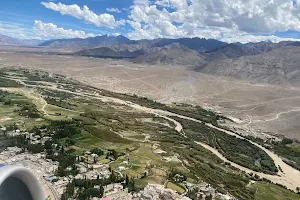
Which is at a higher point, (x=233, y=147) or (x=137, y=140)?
(x=137, y=140)

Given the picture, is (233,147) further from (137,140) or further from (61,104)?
(61,104)

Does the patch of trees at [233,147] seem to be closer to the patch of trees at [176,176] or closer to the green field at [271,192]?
the green field at [271,192]

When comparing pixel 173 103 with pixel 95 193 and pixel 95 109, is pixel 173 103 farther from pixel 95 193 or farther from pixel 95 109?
pixel 95 193

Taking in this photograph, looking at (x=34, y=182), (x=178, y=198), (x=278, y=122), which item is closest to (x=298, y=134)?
(x=278, y=122)

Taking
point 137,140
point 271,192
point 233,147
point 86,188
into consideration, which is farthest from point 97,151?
point 233,147

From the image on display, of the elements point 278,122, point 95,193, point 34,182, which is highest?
point 34,182

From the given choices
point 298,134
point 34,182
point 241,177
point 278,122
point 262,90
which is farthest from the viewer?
point 262,90

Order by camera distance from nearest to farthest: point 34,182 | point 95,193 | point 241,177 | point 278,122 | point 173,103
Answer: point 34,182, point 95,193, point 241,177, point 278,122, point 173,103

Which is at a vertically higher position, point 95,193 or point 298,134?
point 95,193

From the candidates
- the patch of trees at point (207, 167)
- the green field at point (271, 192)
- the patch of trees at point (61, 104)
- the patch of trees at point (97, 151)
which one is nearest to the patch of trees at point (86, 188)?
the patch of trees at point (97, 151)
